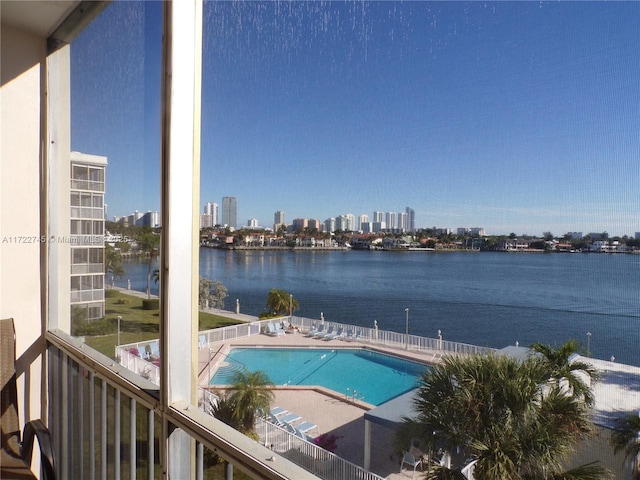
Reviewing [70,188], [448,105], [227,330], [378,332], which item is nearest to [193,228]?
[227,330]

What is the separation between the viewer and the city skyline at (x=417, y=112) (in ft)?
2.28

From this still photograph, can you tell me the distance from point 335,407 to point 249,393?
0.29 meters

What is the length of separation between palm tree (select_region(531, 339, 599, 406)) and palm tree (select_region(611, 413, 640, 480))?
0.05 m

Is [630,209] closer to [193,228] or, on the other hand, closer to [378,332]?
[378,332]

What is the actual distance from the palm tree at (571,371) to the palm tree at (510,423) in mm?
13

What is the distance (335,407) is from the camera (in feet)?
3.80

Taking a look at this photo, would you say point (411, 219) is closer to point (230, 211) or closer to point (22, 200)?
point (230, 211)

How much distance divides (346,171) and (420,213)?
0.94 feet

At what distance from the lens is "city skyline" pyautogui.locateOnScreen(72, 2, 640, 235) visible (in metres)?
0.70

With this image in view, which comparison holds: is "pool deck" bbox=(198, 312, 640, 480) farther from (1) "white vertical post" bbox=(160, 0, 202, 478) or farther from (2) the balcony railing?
(2) the balcony railing

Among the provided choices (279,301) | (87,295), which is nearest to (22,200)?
(87,295)

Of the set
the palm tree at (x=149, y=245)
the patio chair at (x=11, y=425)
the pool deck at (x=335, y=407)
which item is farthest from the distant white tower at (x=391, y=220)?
the patio chair at (x=11, y=425)

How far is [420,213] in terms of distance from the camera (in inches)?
38.4

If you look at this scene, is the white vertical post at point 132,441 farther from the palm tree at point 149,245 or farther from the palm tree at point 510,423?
the palm tree at point 510,423
